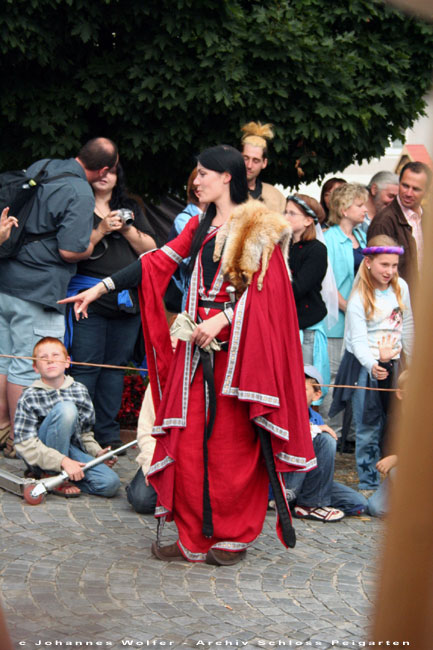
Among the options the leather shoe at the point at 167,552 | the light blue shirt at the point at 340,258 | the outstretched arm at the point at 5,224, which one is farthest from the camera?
the light blue shirt at the point at 340,258

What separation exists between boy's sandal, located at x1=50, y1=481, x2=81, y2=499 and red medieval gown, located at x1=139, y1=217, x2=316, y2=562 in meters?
1.14

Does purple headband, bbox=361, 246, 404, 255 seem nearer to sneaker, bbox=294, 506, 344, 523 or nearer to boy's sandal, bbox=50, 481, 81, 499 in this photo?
sneaker, bbox=294, 506, 344, 523

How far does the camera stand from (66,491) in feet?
18.7

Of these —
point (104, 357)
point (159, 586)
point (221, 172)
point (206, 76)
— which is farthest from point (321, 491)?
point (206, 76)

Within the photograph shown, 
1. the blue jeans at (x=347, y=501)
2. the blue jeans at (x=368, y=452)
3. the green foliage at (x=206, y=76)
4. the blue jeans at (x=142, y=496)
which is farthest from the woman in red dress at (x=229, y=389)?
the green foliage at (x=206, y=76)

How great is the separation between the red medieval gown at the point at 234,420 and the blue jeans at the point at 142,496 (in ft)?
2.41

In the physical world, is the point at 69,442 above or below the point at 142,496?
above

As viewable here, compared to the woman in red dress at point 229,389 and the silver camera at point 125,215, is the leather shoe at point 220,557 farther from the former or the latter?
the silver camera at point 125,215

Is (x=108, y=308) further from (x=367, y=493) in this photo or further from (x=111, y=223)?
(x=367, y=493)

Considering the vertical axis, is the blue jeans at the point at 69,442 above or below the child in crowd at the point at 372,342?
below

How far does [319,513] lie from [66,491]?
5.17 ft

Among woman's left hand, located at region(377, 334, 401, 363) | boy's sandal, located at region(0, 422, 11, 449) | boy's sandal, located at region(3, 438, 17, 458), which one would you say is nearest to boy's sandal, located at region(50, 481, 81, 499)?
boy's sandal, located at region(3, 438, 17, 458)

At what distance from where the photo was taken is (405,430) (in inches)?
32.9

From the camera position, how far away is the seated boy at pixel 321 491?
5.55 metres
